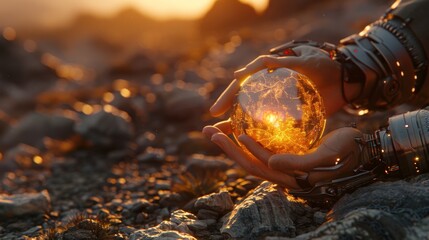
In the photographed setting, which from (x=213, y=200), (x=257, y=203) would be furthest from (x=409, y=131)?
(x=213, y=200)

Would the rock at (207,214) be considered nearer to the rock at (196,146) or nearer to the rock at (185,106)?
the rock at (196,146)

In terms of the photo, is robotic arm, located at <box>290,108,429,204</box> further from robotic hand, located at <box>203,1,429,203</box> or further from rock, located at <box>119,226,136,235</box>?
rock, located at <box>119,226,136,235</box>

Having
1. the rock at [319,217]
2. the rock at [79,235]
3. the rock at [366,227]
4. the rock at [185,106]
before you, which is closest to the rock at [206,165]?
the rock at [79,235]

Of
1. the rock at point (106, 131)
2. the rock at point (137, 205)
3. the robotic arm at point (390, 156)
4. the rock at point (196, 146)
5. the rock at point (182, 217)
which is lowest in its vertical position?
the robotic arm at point (390, 156)

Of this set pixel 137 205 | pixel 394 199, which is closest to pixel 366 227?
pixel 394 199

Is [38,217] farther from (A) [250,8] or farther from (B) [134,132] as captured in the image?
(A) [250,8]

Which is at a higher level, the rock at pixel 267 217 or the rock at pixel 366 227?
the rock at pixel 267 217

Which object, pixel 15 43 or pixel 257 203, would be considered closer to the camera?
pixel 257 203
